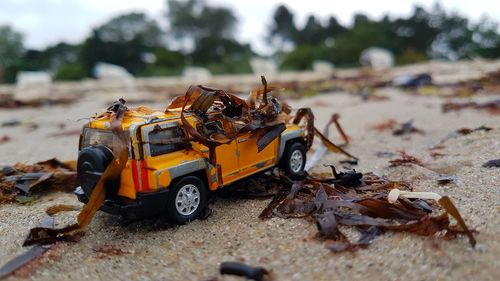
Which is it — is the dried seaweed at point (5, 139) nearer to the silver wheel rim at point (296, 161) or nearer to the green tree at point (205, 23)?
the silver wheel rim at point (296, 161)

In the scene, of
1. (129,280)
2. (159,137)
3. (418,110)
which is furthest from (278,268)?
(418,110)

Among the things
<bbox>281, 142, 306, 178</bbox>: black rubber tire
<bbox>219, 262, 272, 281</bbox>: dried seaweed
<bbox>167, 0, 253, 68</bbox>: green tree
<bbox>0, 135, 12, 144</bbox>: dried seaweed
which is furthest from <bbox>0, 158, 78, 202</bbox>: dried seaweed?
<bbox>167, 0, 253, 68</bbox>: green tree

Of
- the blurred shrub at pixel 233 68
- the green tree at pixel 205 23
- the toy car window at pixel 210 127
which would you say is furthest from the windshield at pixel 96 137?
the green tree at pixel 205 23

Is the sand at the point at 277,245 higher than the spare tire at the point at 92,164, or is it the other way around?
the spare tire at the point at 92,164

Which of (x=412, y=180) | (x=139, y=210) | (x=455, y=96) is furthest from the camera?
(x=455, y=96)

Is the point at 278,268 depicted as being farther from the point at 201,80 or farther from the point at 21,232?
the point at 201,80

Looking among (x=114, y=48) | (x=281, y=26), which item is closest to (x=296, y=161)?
(x=114, y=48)

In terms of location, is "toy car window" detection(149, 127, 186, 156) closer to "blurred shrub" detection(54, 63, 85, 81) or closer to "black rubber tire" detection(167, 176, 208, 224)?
"black rubber tire" detection(167, 176, 208, 224)
